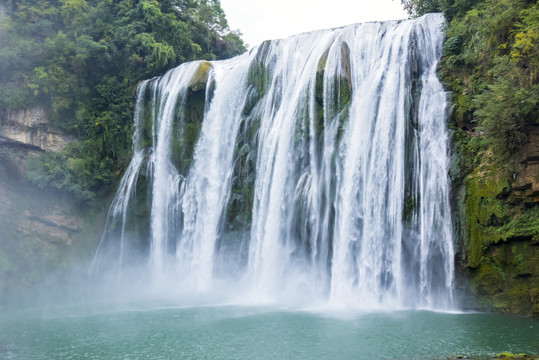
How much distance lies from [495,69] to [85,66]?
19.3 m

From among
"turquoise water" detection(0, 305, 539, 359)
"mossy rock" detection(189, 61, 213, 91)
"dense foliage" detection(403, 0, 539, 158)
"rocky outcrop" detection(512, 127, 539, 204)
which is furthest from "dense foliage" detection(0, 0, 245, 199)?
"rocky outcrop" detection(512, 127, 539, 204)

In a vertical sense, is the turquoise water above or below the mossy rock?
below

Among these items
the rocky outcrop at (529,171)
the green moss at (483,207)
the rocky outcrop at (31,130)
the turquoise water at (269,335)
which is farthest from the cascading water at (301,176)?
the rocky outcrop at (31,130)

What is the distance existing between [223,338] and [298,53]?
12.9m

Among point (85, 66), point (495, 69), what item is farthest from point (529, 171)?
point (85, 66)

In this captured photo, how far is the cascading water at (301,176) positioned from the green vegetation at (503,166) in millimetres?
780

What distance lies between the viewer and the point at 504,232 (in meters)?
11.2

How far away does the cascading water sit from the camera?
43.0ft

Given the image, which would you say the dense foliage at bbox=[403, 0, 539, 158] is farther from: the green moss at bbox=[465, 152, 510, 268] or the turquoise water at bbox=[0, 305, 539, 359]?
the turquoise water at bbox=[0, 305, 539, 359]

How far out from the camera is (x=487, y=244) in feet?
37.5

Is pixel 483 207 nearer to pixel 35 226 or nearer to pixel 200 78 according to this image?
pixel 200 78

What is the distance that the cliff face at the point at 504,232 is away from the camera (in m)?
10.8

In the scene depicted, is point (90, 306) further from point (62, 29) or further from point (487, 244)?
point (62, 29)

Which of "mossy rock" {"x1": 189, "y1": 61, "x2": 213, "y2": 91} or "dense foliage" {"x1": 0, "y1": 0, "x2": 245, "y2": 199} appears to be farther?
"dense foliage" {"x1": 0, "y1": 0, "x2": 245, "y2": 199}
